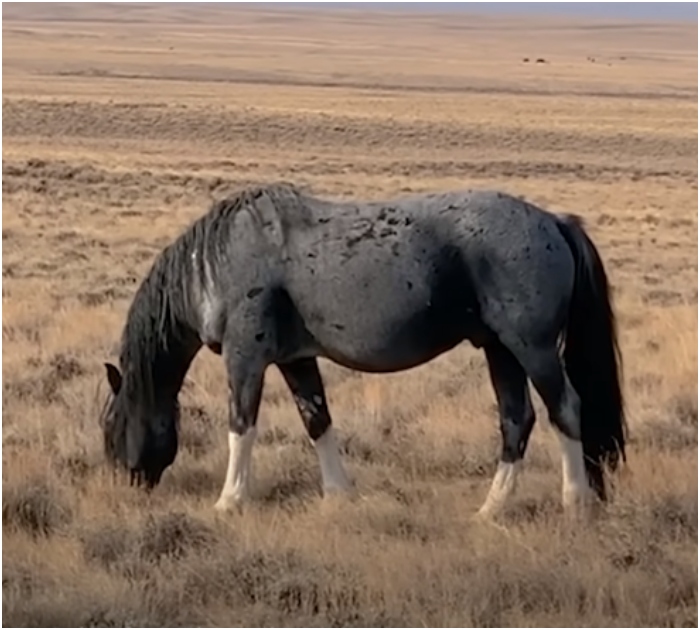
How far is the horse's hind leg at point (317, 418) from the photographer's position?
775cm

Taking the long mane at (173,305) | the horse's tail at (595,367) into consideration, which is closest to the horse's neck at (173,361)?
the long mane at (173,305)

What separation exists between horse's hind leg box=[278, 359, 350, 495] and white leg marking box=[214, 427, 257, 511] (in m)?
0.38

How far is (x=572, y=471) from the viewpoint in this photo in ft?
24.1

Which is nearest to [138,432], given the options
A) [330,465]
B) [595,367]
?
[330,465]

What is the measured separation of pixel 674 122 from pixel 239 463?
48473 mm

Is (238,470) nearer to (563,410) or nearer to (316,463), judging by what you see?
(316,463)

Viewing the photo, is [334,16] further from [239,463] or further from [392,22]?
[239,463]

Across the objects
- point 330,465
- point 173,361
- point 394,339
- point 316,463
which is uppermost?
point 394,339

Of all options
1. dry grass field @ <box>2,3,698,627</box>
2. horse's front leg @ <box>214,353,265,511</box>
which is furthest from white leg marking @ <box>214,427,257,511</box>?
dry grass field @ <box>2,3,698,627</box>

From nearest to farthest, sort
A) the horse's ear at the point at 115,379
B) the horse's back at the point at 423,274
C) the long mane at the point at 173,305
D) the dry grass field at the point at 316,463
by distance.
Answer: the dry grass field at the point at 316,463 → the horse's back at the point at 423,274 → the long mane at the point at 173,305 → the horse's ear at the point at 115,379

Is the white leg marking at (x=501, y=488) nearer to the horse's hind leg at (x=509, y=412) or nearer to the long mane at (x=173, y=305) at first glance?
the horse's hind leg at (x=509, y=412)

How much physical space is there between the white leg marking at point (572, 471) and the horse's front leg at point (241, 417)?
159 centimetres

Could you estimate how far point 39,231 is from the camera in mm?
21906

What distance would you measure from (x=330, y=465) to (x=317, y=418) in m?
0.29
